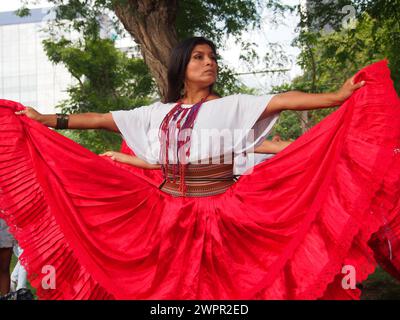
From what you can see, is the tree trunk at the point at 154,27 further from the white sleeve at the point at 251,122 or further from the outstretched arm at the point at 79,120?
the white sleeve at the point at 251,122

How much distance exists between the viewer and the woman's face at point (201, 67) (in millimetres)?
3152

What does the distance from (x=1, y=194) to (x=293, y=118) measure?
21842 millimetres

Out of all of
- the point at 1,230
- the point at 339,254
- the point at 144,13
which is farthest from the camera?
the point at 144,13

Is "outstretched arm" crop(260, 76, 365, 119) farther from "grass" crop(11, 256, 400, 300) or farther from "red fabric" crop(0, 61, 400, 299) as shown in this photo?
"grass" crop(11, 256, 400, 300)

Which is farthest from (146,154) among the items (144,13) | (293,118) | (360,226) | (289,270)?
(293,118)

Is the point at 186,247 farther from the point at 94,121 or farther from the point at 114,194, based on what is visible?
the point at 94,121

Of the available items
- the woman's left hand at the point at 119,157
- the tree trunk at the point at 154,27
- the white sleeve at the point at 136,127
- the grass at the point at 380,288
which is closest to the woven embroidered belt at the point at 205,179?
the white sleeve at the point at 136,127

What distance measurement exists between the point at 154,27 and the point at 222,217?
3.71 m

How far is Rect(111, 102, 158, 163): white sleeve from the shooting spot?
10.4ft

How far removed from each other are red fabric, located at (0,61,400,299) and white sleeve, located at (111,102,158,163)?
0.24 meters

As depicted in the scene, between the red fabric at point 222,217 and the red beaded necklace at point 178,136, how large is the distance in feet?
0.52

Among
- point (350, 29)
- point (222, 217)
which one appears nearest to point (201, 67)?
point (222, 217)

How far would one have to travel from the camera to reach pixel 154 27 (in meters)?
5.96

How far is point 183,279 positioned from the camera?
2.68 metres
